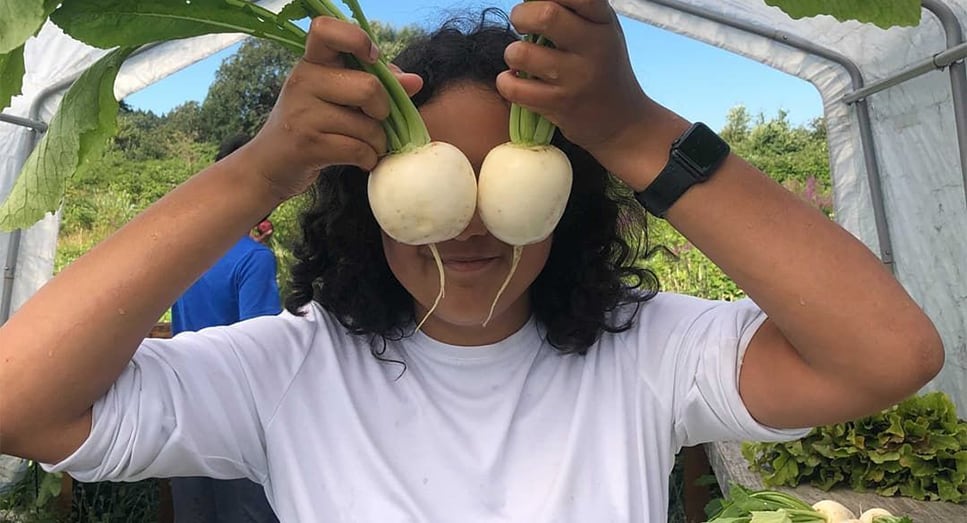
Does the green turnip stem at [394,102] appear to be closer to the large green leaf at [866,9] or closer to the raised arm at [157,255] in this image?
the raised arm at [157,255]

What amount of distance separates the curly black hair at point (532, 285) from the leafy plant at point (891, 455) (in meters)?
1.62

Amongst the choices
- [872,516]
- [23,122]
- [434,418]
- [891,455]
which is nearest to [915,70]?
→ [891,455]

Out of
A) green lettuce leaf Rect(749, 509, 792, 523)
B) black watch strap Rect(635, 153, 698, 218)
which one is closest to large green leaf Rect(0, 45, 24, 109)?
black watch strap Rect(635, 153, 698, 218)

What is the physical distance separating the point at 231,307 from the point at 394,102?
8.40ft

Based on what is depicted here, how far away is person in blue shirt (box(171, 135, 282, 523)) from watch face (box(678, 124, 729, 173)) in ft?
8.00

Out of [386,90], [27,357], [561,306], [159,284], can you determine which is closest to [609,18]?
[386,90]

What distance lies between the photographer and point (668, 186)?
966 millimetres

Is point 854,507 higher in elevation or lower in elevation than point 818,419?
lower

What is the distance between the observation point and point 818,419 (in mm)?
1027

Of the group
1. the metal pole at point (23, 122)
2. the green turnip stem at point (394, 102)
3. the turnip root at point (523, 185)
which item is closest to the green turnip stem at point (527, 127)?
the turnip root at point (523, 185)

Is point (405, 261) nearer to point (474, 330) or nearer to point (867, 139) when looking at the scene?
point (474, 330)

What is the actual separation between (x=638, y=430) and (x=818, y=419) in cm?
24

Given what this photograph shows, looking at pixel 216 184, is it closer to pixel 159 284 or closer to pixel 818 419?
pixel 159 284

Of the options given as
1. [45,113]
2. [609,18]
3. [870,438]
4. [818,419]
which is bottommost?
[870,438]
